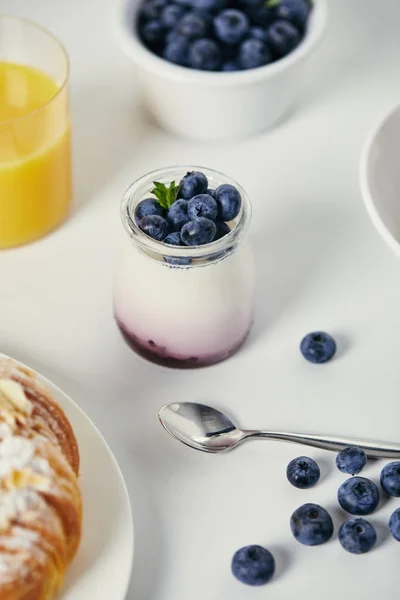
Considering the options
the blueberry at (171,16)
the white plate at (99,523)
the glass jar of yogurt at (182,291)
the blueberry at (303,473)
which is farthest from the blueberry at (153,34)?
the blueberry at (303,473)

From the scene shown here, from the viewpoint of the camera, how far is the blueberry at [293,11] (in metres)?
1.55

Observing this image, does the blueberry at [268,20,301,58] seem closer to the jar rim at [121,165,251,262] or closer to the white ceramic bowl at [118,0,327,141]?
the white ceramic bowl at [118,0,327,141]

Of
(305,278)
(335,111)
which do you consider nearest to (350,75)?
(335,111)

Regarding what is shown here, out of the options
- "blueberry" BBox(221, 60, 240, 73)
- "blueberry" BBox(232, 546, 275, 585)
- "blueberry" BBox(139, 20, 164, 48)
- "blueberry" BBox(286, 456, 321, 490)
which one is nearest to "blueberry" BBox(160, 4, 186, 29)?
"blueberry" BBox(139, 20, 164, 48)

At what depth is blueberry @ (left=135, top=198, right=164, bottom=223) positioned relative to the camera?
117cm

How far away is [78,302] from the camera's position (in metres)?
1.35

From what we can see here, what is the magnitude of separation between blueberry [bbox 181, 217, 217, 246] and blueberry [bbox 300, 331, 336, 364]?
0.78 feet

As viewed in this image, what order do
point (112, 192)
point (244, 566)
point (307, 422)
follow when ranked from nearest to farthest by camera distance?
point (244, 566) → point (307, 422) → point (112, 192)

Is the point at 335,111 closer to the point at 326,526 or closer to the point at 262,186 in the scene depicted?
the point at 262,186

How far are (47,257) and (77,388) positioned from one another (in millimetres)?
254

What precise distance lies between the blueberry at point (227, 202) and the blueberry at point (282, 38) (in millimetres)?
443

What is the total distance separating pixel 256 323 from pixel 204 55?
0.45m

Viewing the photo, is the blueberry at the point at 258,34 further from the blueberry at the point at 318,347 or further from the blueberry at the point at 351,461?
the blueberry at the point at 351,461

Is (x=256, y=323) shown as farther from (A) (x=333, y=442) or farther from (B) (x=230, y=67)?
(B) (x=230, y=67)
